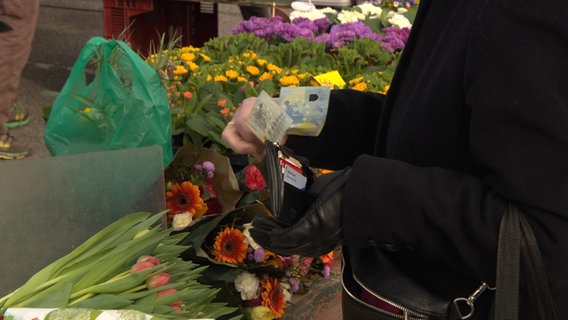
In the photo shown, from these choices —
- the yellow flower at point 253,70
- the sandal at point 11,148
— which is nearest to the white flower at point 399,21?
the yellow flower at point 253,70

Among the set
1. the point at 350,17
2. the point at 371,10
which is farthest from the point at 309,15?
the point at 371,10

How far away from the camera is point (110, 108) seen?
211 centimetres

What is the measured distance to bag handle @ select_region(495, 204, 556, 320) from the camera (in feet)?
3.68

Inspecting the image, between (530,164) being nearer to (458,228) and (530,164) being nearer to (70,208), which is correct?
(458,228)

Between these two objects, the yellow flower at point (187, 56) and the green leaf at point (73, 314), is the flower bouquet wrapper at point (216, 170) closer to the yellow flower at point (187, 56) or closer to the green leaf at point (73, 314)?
the green leaf at point (73, 314)

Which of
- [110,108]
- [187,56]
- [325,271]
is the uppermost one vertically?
[110,108]

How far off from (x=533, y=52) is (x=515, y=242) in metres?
0.28

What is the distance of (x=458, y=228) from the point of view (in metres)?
1.15

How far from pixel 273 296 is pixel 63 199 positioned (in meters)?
0.96

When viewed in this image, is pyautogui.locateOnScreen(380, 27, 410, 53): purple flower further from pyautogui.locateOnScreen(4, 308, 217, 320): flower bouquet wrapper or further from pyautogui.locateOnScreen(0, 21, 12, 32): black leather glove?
pyautogui.locateOnScreen(4, 308, 217, 320): flower bouquet wrapper

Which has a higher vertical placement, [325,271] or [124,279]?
[124,279]

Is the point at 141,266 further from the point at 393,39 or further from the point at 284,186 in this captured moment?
the point at 393,39

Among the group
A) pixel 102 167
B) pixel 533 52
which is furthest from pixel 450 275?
pixel 102 167

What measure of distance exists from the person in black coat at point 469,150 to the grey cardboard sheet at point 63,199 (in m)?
0.42
